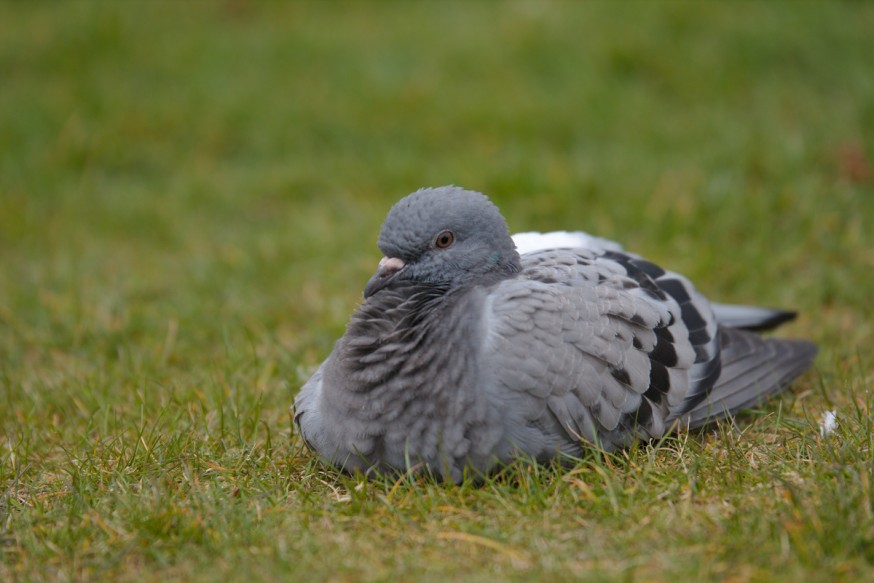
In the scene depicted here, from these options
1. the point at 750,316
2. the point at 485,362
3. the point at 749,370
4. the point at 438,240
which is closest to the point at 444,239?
the point at 438,240

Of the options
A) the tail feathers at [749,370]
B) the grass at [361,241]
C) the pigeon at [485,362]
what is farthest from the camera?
the tail feathers at [749,370]

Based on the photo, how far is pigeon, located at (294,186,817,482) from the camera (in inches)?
131

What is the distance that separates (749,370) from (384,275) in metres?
1.71

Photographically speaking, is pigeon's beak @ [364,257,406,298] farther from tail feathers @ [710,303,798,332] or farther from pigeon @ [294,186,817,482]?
tail feathers @ [710,303,798,332]

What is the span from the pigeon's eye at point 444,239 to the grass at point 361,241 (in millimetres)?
894

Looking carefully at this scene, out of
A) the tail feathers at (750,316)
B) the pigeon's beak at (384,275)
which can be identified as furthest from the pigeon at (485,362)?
the tail feathers at (750,316)

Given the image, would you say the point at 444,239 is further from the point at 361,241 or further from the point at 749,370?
the point at 361,241

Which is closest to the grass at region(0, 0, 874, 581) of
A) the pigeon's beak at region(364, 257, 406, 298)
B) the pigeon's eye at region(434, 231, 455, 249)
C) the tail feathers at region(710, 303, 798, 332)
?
the tail feathers at region(710, 303, 798, 332)

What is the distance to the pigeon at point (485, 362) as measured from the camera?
131 inches

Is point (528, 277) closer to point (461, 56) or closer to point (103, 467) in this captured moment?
point (103, 467)

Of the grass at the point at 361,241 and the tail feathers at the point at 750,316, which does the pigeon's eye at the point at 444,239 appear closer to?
the grass at the point at 361,241

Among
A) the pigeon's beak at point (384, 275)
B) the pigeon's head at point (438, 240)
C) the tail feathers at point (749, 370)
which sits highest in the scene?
the pigeon's head at point (438, 240)

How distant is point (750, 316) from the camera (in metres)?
4.64

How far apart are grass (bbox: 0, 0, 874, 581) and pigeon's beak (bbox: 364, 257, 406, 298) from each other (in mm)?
725
